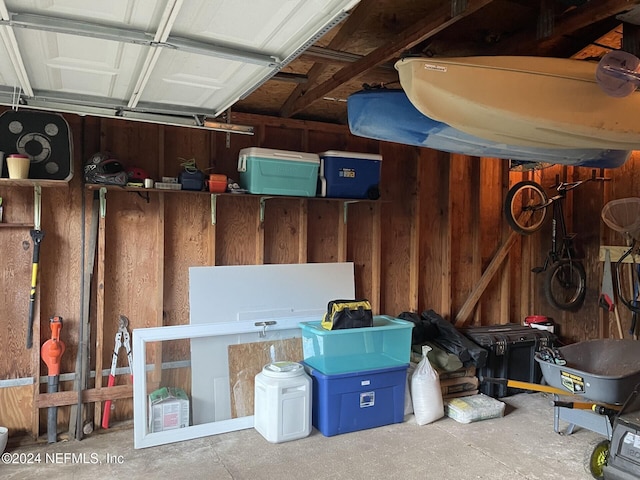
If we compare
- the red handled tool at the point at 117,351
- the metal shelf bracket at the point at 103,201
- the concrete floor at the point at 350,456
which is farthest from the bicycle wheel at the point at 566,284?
the metal shelf bracket at the point at 103,201

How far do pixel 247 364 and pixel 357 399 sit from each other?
847 millimetres

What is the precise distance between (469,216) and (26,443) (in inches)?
162

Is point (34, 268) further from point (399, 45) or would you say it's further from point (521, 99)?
→ point (521, 99)

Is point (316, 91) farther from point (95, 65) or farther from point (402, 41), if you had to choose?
point (95, 65)

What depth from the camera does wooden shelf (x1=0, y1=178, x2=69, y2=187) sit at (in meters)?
2.89

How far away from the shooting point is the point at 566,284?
4.83m

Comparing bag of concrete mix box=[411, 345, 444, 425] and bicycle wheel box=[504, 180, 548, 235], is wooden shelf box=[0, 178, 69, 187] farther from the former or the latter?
bicycle wheel box=[504, 180, 548, 235]

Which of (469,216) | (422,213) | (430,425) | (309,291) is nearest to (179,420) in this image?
(309,291)

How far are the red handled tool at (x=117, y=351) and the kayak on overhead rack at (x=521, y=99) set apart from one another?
8.29 ft

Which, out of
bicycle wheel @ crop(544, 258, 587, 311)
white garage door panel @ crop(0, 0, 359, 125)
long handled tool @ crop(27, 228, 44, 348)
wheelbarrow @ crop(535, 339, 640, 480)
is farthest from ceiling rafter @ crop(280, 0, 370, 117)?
bicycle wheel @ crop(544, 258, 587, 311)

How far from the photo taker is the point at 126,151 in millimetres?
3457

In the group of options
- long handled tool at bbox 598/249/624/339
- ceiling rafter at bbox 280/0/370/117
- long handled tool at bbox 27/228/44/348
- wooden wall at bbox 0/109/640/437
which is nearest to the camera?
ceiling rafter at bbox 280/0/370/117

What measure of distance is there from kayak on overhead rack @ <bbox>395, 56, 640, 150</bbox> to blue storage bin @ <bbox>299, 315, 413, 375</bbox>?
1583 mm

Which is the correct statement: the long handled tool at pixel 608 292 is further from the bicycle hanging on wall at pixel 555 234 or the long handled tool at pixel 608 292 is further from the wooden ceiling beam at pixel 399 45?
the wooden ceiling beam at pixel 399 45
